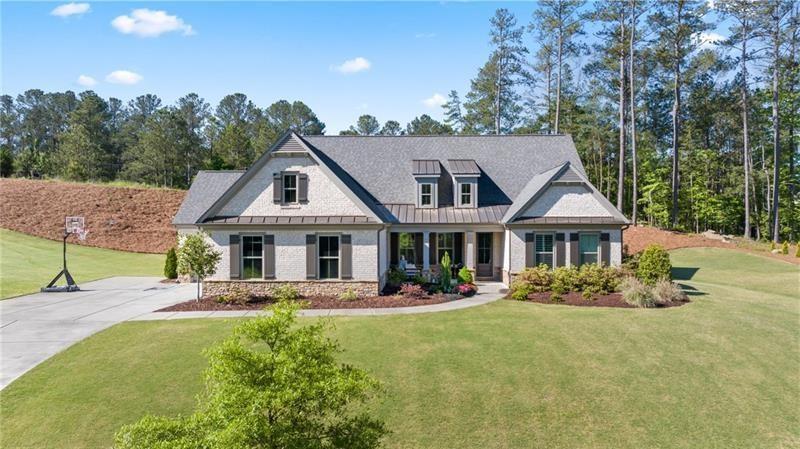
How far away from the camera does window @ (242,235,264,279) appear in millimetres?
19531

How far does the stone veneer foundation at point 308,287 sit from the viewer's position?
19.2m

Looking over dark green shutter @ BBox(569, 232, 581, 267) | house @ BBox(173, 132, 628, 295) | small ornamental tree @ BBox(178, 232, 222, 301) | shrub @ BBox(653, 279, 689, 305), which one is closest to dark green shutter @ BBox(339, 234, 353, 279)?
house @ BBox(173, 132, 628, 295)

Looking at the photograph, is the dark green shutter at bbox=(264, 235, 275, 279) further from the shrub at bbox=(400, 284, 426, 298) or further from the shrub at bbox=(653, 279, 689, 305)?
the shrub at bbox=(653, 279, 689, 305)

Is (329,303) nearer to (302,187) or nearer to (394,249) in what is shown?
(302,187)

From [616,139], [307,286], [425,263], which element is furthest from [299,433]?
[616,139]

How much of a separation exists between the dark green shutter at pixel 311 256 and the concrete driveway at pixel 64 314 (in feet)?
18.7

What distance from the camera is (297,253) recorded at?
1941 cm

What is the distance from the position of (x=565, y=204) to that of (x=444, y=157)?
7.58 meters

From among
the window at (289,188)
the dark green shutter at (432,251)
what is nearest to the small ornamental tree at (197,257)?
the window at (289,188)

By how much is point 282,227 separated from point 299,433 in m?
14.7

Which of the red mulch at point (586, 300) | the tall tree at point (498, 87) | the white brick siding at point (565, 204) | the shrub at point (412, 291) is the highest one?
the tall tree at point (498, 87)

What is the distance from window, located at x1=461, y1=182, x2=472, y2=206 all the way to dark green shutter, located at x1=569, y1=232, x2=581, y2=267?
541 cm

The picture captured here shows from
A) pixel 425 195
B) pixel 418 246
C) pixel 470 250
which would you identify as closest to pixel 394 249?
pixel 418 246

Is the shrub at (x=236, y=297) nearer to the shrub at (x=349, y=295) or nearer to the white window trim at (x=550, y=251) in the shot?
the shrub at (x=349, y=295)
